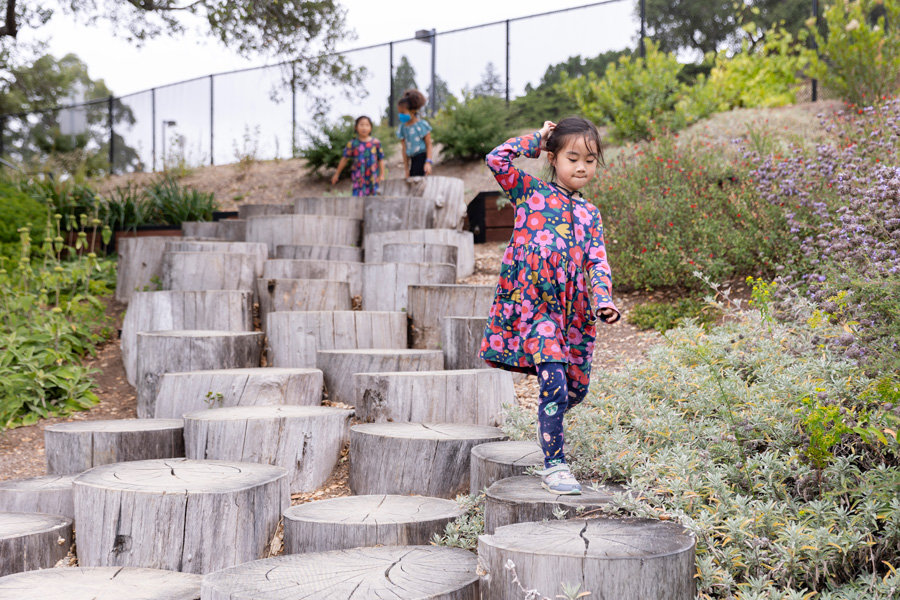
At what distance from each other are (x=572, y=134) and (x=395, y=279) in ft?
10.0

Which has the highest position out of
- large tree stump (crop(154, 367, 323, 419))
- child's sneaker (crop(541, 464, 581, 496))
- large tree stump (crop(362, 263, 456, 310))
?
large tree stump (crop(362, 263, 456, 310))

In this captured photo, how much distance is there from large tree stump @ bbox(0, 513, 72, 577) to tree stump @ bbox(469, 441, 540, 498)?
1.57m

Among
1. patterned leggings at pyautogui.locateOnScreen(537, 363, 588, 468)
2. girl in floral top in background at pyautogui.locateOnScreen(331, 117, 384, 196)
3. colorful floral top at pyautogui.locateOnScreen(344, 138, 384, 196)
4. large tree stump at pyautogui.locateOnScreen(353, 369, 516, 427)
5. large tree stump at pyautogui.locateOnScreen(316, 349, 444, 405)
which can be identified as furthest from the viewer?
colorful floral top at pyautogui.locateOnScreen(344, 138, 384, 196)

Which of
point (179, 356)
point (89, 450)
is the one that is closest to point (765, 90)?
point (179, 356)

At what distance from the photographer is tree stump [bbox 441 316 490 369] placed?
14.3ft

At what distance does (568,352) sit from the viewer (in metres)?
2.54

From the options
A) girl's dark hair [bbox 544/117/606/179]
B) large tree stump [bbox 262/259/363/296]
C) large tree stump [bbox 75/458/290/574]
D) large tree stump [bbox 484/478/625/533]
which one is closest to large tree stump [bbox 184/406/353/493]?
large tree stump [bbox 75/458/290/574]

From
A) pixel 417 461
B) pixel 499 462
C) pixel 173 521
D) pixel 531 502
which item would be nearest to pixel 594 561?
pixel 531 502

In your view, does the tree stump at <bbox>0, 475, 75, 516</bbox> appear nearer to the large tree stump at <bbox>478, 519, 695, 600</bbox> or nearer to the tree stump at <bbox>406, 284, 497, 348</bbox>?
the large tree stump at <bbox>478, 519, 695, 600</bbox>

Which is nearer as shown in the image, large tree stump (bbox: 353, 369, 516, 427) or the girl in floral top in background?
large tree stump (bbox: 353, 369, 516, 427)

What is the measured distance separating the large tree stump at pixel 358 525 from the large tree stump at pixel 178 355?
1.86 m

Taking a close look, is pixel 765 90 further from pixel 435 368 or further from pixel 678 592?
pixel 678 592

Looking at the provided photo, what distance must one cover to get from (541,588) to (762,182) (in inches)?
164

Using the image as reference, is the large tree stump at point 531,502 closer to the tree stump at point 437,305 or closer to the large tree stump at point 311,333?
the large tree stump at point 311,333
